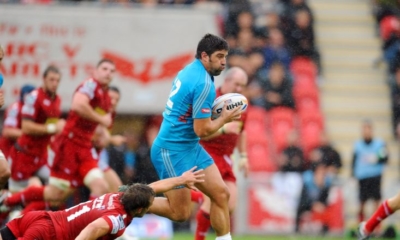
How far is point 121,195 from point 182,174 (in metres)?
0.69

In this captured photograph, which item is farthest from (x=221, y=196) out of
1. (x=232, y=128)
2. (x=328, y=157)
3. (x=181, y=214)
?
(x=328, y=157)

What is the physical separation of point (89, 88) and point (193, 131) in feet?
8.31

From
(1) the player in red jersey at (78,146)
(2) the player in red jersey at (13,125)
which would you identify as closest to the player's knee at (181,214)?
(1) the player in red jersey at (78,146)

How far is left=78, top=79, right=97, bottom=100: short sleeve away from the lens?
11297 mm

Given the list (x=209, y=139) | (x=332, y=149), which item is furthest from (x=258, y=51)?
(x=209, y=139)

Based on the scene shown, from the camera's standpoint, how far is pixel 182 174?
9062 mm

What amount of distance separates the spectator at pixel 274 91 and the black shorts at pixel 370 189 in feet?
8.68

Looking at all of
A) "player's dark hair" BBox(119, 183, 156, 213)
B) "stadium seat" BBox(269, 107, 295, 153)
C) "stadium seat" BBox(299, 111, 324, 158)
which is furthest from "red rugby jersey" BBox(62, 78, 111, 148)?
"stadium seat" BBox(299, 111, 324, 158)

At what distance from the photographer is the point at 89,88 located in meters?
11.3

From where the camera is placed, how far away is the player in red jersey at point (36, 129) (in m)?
12.1

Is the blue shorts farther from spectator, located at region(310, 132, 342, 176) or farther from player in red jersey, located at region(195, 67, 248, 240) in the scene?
spectator, located at region(310, 132, 342, 176)

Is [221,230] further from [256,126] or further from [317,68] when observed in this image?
[317,68]

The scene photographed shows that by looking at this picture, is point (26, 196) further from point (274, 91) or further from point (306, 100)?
point (306, 100)

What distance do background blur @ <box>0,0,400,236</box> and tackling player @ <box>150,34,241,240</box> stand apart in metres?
6.67
